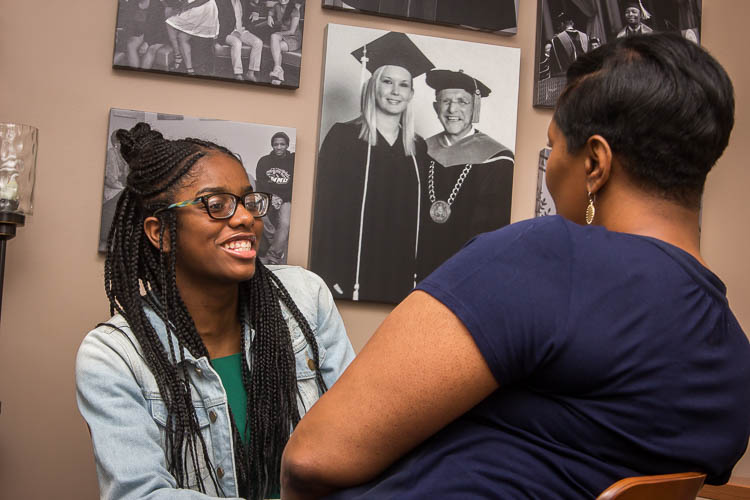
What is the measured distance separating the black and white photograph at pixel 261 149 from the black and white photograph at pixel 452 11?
1.67 feet

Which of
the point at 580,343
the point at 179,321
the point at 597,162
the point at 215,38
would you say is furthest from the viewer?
the point at 215,38

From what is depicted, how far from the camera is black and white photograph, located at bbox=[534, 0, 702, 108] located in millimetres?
2654

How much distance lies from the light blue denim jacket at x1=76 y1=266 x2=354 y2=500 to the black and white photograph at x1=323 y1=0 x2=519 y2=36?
117 cm

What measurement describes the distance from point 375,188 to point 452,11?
70 cm

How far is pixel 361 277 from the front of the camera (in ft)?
8.08

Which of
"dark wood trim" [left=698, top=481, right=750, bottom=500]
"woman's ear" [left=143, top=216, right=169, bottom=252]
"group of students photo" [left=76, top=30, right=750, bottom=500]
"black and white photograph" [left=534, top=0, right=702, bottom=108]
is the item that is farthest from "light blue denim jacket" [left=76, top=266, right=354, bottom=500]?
"black and white photograph" [left=534, top=0, right=702, bottom=108]

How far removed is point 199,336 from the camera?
1.96 meters

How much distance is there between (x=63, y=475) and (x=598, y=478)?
1871 mm

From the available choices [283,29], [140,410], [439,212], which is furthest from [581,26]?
[140,410]

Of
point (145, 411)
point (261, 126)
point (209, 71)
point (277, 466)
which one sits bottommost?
point (277, 466)

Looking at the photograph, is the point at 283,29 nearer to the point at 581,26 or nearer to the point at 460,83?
the point at 460,83

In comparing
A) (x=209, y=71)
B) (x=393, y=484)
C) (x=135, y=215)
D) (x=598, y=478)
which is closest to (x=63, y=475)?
(x=135, y=215)

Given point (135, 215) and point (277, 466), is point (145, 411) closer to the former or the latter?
→ point (277, 466)

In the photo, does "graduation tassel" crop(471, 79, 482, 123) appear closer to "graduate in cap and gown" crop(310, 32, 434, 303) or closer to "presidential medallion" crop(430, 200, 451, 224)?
"graduate in cap and gown" crop(310, 32, 434, 303)
